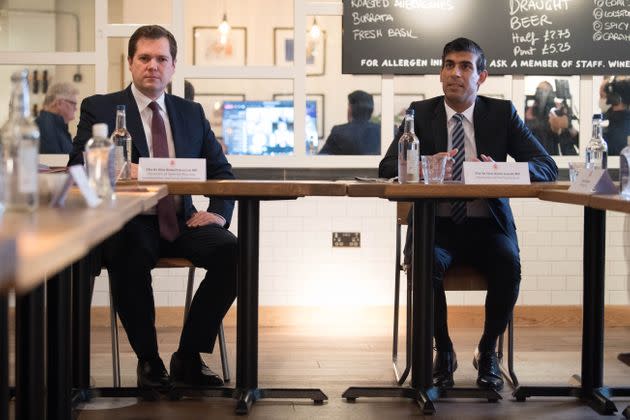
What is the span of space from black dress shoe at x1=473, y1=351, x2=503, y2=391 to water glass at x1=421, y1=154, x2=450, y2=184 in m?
0.76

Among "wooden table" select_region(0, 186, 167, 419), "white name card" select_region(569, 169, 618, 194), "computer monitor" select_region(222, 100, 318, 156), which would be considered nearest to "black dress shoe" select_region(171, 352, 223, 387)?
"wooden table" select_region(0, 186, 167, 419)

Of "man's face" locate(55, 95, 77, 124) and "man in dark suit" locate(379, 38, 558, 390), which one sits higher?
"man's face" locate(55, 95, 77, 124)

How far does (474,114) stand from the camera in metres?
3.79

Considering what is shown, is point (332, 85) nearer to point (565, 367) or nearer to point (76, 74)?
point (76, 74)

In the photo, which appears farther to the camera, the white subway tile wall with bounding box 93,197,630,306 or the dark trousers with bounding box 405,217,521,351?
the white subway tile wall with bounding box 93,197,630,306

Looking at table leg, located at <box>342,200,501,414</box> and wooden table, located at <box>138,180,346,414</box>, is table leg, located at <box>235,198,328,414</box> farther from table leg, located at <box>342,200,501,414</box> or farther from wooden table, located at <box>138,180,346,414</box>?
table leg, located at <box>342,200,501,414</box>

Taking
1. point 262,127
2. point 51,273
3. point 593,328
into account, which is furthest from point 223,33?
point 51,273

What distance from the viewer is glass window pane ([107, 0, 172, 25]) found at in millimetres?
5105

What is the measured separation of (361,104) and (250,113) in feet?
1.98

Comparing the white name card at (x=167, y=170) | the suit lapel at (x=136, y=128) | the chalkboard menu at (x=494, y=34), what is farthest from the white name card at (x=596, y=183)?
the chalkboard menu at (x=494, y=34)

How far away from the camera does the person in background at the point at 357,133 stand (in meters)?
5.15

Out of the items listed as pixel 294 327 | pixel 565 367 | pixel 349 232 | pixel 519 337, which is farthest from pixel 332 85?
pixel 565 367

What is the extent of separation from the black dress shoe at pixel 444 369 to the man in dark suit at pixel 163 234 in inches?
31.6

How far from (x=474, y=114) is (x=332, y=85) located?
1509mm
